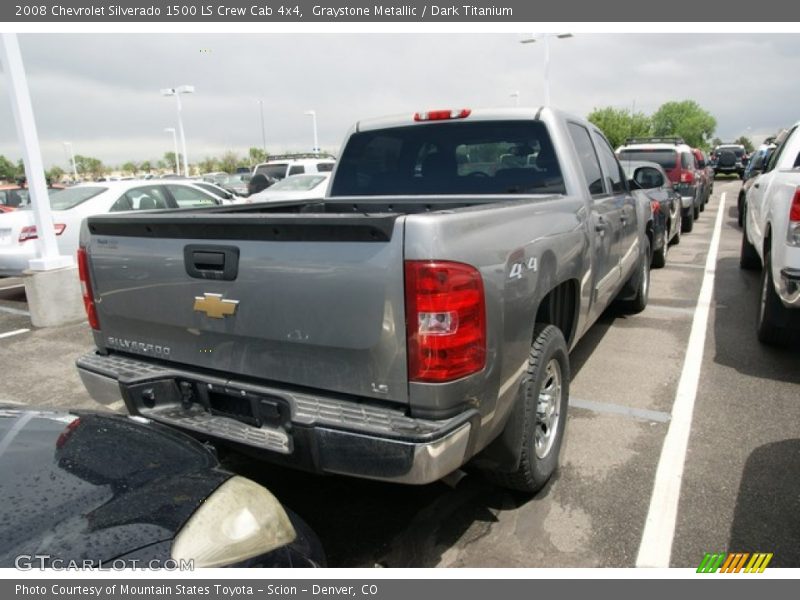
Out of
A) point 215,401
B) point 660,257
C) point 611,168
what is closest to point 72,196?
point 215,401

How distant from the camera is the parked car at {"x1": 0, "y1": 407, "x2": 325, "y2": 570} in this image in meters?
1.52

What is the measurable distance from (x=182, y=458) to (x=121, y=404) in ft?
3.40

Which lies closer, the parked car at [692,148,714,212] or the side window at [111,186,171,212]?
the side window at [111,186,171,212]

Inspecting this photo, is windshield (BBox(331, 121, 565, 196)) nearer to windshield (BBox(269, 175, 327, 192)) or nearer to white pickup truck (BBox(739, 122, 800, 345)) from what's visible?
white pickup truck (BBox(739, 122, 800, 345))

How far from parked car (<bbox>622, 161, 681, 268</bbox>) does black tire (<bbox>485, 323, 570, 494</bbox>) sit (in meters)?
3.17

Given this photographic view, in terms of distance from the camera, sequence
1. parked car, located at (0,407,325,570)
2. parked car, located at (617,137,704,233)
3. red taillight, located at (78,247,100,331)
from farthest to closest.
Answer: parked car, located at (617,137,704,233)
red taillight, located at (78,247,100,331)
parked car, located at (0,407,325,570)

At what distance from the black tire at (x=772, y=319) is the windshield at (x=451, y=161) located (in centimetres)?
246

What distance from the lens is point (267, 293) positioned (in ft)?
7.75

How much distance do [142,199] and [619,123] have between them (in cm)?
5711

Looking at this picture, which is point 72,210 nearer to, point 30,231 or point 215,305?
point 30,231

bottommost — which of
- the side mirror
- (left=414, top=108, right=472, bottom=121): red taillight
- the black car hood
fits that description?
the black car hood

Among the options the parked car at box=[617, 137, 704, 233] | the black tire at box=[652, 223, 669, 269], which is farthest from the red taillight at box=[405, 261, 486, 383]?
the parked car at box=[617, 137, 704, 233]

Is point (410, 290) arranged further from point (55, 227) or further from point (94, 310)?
point (55, 227)

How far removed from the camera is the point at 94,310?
3076 millimetres
